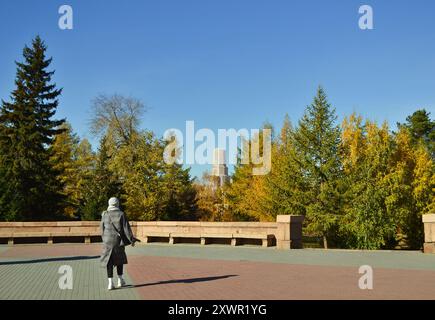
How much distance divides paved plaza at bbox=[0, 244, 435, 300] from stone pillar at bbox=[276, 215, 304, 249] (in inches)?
37.5

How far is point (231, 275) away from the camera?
1098 centimetres

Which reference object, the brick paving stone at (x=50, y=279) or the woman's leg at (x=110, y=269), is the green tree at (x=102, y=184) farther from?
the woman's leg at (x=110, y=269)

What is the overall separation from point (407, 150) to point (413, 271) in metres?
26.7

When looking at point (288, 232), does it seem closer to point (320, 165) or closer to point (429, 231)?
point (429, 231)

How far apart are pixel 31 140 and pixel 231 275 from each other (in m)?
31.8

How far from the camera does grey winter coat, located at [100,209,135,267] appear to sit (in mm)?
9281

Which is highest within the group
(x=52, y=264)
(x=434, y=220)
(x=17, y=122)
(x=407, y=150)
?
(x=17, y=122)

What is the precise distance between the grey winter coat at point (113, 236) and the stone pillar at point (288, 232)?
939 centimetres

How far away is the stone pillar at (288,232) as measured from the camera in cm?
1783

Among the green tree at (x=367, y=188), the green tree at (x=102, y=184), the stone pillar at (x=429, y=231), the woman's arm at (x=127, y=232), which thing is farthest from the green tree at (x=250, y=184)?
the woman's arm at (x=127, y=232)

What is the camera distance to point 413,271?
1148 centimetres

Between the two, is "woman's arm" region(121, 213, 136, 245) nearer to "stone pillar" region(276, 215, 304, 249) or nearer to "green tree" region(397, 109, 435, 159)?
"stone pillar" region(276, 215, 304, 249)
